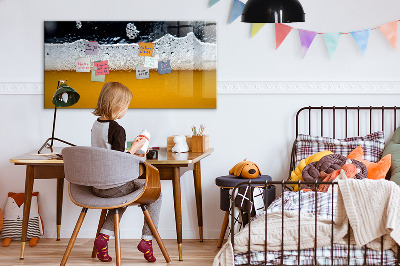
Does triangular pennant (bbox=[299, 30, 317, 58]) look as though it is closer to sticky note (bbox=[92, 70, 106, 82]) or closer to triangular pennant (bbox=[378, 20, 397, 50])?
triangular pennant (bbox=[378, 20, 397, 50])

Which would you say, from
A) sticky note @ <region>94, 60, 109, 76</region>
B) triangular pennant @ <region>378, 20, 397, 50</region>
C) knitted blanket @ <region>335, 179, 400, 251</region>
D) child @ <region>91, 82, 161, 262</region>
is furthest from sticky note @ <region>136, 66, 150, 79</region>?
knitted blanket @ <region>335, 179, 400, 251</region>

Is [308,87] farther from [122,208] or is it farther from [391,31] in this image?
[122,208]

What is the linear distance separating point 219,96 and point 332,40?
2.94ft

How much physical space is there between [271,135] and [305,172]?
0.63 meters

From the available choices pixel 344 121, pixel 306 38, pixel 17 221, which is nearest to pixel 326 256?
pixel 344 121

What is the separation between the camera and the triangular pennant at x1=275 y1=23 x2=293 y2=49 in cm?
438

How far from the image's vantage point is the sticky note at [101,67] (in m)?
4.43

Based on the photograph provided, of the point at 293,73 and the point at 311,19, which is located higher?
the point at 311,19

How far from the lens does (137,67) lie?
4422mm

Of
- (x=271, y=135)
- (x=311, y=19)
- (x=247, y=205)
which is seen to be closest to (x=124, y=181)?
(x=247, y=205)

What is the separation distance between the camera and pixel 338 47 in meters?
4.38

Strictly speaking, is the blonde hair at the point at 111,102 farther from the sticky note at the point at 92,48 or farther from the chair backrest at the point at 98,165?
the sticky note at the point at 92,48

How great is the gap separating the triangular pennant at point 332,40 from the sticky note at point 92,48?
1643mm

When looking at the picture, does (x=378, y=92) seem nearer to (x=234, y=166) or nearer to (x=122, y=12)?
(x=234, y=166)
